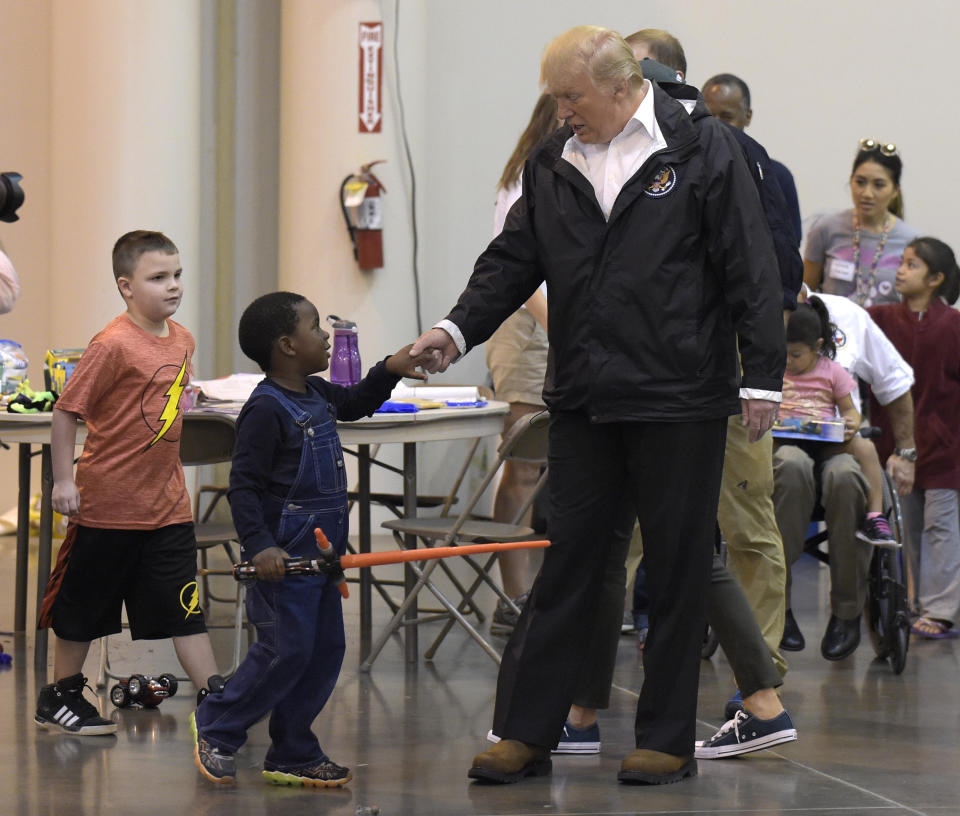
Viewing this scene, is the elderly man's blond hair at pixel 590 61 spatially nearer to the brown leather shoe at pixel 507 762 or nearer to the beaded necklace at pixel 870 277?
the brown leather shoe at pixel 507 762

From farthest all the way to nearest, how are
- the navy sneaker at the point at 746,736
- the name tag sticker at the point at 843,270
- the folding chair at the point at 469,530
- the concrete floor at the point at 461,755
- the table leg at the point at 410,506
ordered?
the name tag sticker at the point at 843,270 < the table leg at the point at 410,506 < the folding chair at the point at 469,530 < the navy sneaker at the point at 746,736 < the concrete floor at the point at 461,755

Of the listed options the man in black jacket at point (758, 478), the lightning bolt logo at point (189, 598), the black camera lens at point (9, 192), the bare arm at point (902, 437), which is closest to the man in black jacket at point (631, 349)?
the man in black jacket at point (758, 478)

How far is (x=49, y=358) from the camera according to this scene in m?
4.93

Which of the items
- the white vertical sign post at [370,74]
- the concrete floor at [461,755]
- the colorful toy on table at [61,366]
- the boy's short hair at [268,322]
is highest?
the white vertical sign post at [370,74]

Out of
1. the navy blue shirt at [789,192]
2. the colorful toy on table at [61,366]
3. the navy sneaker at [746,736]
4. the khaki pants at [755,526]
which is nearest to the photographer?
the navy sneaker at [746,736]

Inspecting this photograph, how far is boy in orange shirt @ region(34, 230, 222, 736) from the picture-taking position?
12.8ft

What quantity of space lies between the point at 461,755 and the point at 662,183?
4.92ft

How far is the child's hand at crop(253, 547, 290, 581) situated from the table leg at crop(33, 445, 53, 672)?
1.36 meters

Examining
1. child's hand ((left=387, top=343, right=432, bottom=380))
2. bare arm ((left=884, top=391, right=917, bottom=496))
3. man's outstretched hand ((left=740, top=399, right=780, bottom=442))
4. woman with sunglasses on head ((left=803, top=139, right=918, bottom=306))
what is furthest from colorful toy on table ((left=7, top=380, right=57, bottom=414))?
woman with sunglasses on head ((left=803, top=139, right=918, bottom=306))

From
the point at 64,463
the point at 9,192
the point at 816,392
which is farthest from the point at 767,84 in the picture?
the point at 64,463

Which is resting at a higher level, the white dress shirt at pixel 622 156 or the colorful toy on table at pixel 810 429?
the white dress shirt at pixel 622 156

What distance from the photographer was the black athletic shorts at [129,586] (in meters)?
3.95

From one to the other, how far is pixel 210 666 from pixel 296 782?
68cm

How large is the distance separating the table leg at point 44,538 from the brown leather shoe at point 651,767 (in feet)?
6.09
